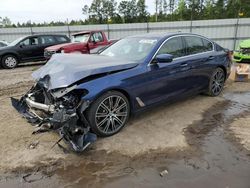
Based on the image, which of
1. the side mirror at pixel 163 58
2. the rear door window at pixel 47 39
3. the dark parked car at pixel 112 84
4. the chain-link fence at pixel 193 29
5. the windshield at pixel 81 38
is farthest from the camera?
the chain-link fence at pixel 193 29

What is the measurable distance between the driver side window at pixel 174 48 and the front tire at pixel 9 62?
9.58 meters

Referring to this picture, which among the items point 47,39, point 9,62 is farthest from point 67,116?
point 47,39

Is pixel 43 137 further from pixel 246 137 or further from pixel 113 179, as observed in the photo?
pixel 246 137

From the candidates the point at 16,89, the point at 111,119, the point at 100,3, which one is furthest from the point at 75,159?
the point at 100,3

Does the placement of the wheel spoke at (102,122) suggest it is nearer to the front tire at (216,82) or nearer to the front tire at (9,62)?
the front tire at (216,82)

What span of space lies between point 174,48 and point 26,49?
952 centimetres

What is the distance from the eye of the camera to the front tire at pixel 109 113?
151 inches

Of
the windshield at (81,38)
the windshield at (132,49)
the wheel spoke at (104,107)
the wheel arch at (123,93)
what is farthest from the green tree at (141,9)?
the wheel spoke at (104,107)

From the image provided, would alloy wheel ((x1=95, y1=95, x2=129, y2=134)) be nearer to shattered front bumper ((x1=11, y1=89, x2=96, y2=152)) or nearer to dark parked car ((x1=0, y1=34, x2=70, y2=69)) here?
shattered front bumper ((x1=11, y1=89, x2=96, y2=152))

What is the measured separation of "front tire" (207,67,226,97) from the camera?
6.09 meters

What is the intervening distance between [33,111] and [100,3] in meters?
51.4

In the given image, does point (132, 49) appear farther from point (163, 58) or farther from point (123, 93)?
point (123, 93)

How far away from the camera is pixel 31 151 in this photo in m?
3.71

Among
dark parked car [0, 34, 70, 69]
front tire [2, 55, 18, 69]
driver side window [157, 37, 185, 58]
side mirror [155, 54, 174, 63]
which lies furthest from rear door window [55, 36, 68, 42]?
side mirror [155, 54, 174, 63]
